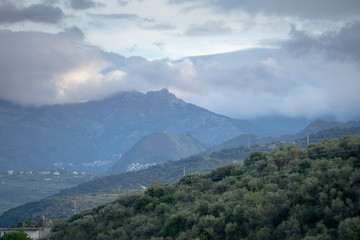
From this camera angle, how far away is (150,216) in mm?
42906

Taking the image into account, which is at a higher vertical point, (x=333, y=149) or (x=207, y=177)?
(x=333, y=149)

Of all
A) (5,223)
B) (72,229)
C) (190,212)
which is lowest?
(5,223)

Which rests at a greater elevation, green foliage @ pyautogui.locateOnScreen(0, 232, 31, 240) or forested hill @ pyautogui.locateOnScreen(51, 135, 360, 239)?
forested hill @ pyautogui.locateOnScreen(51, 135, 360, 239)

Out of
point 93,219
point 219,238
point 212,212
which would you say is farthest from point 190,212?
point 93,219

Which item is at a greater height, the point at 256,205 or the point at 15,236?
the point at 256,205

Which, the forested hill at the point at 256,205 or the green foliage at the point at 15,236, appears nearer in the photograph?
the forested hill at the point at 256,205

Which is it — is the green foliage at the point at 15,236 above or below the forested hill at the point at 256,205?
below

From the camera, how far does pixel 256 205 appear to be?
30.9 m

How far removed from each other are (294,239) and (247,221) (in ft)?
19.6

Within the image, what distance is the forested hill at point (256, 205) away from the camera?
25875 millimetres

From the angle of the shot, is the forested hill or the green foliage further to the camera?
the green foliage

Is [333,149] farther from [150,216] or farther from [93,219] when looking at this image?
[93,219]

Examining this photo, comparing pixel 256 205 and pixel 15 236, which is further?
pixel 15 236

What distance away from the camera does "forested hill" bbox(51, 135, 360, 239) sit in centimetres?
2588
